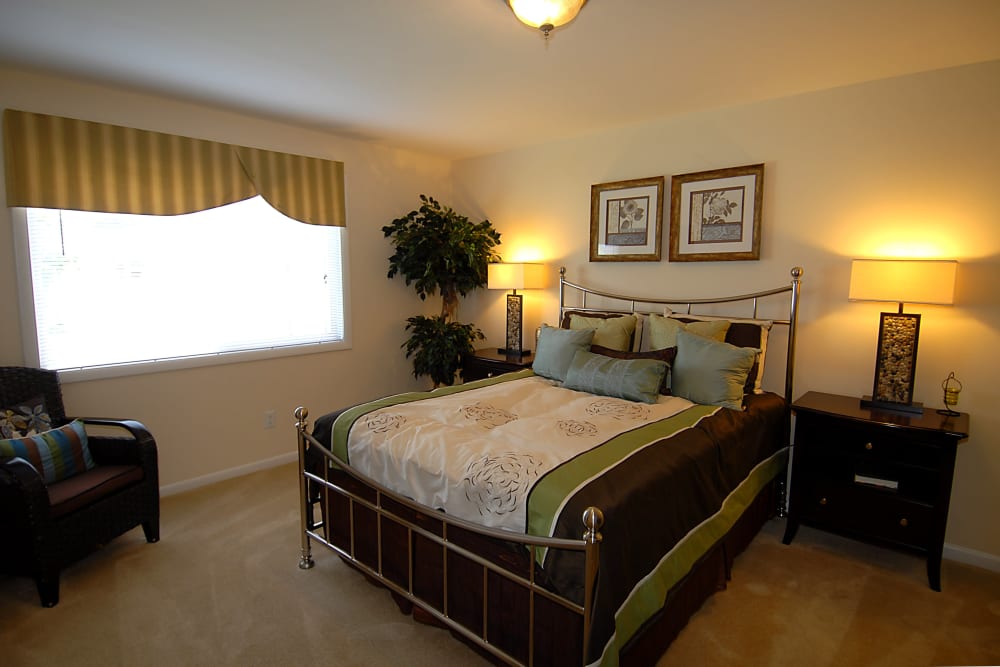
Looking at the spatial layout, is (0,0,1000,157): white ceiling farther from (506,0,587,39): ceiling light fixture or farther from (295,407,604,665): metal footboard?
(295,407,604,665): metal footboard

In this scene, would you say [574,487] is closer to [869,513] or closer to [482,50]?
[869,513]

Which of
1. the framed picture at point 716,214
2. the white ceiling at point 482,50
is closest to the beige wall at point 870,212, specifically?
the framed picture at point 716,214

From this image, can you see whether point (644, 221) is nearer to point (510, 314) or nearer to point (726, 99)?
point (726, 99)

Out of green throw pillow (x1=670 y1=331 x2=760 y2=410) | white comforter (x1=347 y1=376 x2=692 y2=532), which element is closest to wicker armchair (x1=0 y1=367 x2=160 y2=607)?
white comforter (x1=347 y1=376 x2=692 y2=532)

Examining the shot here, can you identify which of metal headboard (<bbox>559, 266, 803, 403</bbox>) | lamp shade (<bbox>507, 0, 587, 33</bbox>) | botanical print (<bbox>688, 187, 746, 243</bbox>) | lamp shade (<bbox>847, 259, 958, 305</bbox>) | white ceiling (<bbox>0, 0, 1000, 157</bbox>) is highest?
white ceiling (<bbox>0, 0, 1000, 157</bbox>)

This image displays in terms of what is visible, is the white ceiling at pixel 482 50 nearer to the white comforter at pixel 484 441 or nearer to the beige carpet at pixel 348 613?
the white comforter at pixel 484 441

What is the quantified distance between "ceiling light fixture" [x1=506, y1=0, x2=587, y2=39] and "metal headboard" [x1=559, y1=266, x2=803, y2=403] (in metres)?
1.96

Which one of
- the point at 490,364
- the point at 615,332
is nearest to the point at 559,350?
the point at 615,332

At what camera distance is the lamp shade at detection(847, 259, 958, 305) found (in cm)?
240

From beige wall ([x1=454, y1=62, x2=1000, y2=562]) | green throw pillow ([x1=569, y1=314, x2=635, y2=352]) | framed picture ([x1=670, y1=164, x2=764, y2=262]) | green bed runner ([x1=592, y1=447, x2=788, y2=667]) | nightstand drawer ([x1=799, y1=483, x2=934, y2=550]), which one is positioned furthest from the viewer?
green throw pillow ([x1=569, y1=314, x2=635, y2=352])

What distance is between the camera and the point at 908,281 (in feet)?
8.04

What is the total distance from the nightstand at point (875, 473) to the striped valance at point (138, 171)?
3625 millimetres

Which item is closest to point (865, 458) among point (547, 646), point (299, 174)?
point (547, 646)

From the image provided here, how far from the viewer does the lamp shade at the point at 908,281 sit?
2.40 metres
